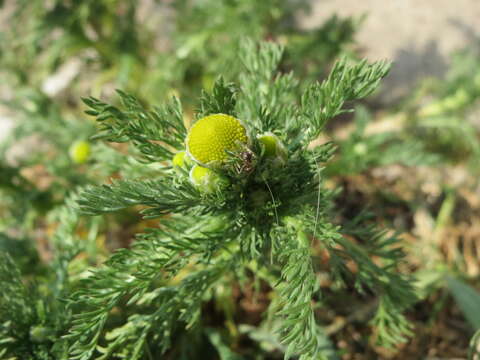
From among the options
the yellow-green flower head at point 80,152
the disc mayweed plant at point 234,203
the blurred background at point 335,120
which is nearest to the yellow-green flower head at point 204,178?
the disc mayweed plant at point 234,203

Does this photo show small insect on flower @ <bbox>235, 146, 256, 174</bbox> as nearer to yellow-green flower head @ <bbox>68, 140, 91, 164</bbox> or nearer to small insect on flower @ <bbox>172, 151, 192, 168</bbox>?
small insect on flower @ <bbox>172, 151, 192, 168</bbox>

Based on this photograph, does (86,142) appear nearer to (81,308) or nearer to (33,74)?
(81,308)

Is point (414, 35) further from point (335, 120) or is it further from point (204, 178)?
point (204, 178)

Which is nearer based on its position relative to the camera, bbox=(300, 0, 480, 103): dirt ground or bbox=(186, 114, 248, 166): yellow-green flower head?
bbox=(186, 114, 248, 166): yellow-green flower head

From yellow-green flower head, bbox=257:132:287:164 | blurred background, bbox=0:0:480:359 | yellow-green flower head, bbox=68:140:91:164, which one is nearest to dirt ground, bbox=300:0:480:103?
blurred background, bbox=0:0:480:359

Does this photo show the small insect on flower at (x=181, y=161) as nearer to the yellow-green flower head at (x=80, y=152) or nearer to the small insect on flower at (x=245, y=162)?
the small insect on flower at (x=245, y=162)

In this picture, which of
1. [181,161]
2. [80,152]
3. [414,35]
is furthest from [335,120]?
[181,161]

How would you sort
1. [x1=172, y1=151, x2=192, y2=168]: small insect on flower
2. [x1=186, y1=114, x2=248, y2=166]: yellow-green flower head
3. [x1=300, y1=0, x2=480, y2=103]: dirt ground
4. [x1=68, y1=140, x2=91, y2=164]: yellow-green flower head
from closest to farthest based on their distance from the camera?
[x1=186, y1=114, x2=248, y2=166]: yellow-green flower head < [x1=172, y1=151, x2=192, y2=168]: small insect on flower < [x1=68, y1=140, x2=91, y2=164]: yellow-green flower head < [x1=300, y1=0, x2=480, y2=103]: dirt ground
